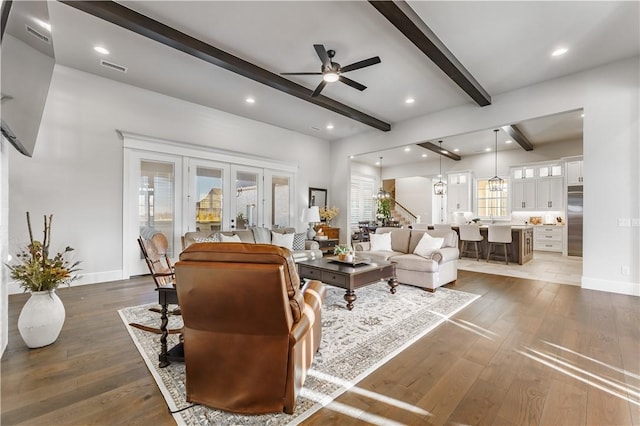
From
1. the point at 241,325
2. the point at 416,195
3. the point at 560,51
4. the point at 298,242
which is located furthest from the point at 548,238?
the point at 241,325

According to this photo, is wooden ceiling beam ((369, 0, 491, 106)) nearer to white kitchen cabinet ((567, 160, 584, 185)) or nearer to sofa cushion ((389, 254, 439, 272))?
sofa cushion ((389, 254, 439, 272))

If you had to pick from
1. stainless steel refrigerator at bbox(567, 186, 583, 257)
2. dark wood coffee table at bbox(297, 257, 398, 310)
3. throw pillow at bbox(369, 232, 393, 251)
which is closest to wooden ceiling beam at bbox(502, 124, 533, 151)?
stainless steel refrigerator at bbox(567, 186, 583, 257)

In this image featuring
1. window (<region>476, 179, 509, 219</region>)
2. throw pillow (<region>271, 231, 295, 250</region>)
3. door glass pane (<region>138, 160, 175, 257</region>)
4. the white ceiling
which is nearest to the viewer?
the white ceiling

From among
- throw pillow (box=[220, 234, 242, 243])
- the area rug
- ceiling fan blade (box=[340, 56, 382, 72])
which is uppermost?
ceiling fan blade (box=[340, 56, 382, 72])

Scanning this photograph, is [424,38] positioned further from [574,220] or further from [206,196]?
[574,220]

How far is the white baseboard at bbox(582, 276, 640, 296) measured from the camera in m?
3.97

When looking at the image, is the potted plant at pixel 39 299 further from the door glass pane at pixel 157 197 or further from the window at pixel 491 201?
the window at pixel 491 201

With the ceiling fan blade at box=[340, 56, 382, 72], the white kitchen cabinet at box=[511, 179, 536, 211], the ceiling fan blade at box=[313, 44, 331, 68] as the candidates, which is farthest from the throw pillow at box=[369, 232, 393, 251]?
the white kitchen cabinet at box=[511, 179, 536, 211]

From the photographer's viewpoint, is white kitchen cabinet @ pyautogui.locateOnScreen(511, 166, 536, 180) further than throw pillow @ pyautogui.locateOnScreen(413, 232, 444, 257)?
Yes

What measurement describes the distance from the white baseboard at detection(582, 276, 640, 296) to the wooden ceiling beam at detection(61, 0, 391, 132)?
535 cm

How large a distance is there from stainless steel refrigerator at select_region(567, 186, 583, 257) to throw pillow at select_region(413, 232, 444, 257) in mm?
5896

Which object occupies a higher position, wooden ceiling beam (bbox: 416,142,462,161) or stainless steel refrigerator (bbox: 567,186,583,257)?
wooden ceiling beam (bbox: 416,142,462,161)

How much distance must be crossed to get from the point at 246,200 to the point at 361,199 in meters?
5.90

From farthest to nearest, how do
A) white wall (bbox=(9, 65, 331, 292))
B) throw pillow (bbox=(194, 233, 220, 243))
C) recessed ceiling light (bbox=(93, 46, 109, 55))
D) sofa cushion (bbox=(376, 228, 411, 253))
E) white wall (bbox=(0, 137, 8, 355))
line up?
sofa cushion (bbox=(376, 228, 411, 253))
throw pillow (bbox=(194, 233, 220, 243))
white wall (bbox=(9, 65, 331, 292))
recessed ceiling light (bbox=(93, 46, 109, 55))
white wall (bbox=(0, 137, 8, 355))
